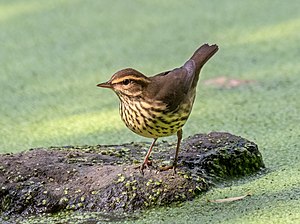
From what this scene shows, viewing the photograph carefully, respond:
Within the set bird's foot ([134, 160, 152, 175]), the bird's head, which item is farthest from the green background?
the bird's head

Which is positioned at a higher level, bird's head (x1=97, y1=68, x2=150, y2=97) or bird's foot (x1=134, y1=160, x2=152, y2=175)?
bird's head (x1=97, y1=68, x2=150, y2=97)

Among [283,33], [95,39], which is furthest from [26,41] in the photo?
[283,33]

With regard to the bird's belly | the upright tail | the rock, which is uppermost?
the upright tail

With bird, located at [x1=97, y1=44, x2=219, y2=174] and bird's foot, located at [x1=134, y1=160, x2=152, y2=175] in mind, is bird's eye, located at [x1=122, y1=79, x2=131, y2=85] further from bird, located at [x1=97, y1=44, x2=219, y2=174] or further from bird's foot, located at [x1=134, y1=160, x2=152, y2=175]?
bird's foot, located at [x1=134, y1=160, x2=152, y2=175]

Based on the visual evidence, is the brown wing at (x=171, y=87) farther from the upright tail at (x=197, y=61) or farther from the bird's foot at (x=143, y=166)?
the bird's foot at (x=143, y=166)

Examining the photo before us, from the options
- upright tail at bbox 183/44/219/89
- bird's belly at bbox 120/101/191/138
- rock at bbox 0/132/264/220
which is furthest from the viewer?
upright tail at bbox 183/44/219/89

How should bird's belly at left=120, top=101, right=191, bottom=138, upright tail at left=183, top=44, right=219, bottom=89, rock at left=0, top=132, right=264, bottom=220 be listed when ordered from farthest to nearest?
upright tail at left=183, top=44, right=219, bottom=89
bird's belly at left=120, top=101, right=191, bottom=138
rock at left=0, top=132, right=264, bottom=220

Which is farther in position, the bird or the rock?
the bird

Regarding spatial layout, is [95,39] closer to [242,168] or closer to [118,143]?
[118,143]
